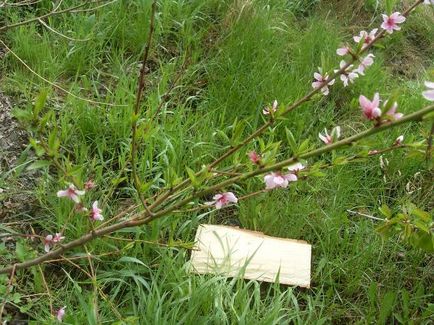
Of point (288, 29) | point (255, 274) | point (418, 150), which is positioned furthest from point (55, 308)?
point (288, 29)

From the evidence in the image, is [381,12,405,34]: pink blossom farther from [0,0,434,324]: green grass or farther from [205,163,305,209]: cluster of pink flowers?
[205,163,305,209]: cluster of pink flowers

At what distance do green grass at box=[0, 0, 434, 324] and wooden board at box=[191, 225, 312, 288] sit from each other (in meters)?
0.05

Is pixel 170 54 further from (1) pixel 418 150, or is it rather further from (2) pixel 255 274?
(1) pixel 418 150

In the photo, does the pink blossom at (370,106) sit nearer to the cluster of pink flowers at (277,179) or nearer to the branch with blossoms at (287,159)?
the branch with blossoms at (287,159)

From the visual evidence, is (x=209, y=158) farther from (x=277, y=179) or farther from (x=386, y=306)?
(x=277, y=179)

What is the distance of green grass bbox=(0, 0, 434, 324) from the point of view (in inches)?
80.8

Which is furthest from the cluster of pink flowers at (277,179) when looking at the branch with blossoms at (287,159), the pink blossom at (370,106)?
the pink blossom at (370,106)

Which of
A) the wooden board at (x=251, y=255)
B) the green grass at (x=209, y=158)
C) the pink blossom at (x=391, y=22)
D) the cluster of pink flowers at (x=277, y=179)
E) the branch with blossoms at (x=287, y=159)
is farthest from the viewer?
the wooden board at (x=251, y=255)

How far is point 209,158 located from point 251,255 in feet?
1.72

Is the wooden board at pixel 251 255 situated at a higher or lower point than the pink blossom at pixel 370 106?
lower

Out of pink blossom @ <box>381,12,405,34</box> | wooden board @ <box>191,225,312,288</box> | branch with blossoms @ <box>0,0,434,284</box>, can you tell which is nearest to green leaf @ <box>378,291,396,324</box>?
wooden board @ <box>191,225,312,288</box>

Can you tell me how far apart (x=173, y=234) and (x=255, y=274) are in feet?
1.16

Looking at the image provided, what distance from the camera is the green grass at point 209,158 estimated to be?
6.73ft

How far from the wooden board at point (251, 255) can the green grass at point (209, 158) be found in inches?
1.9
